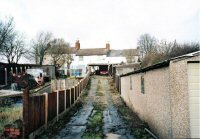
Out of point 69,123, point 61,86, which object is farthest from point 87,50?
point 69,123

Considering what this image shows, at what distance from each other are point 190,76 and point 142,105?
7511 millimetres

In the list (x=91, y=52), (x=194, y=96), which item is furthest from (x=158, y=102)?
(x=91, y=52)

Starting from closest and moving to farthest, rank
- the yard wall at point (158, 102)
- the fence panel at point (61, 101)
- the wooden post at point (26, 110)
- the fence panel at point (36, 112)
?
the yard wall at point (158, 102)
the wooden post at point (26, 110)
the fence panel at point (36, 112)
the fence panel at point (61, 101)

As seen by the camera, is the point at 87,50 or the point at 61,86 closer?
the point at 61,86

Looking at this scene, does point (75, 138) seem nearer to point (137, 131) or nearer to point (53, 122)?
point (137, 131)

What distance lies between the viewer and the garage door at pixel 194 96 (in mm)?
8063

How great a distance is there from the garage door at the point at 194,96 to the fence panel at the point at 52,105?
752cm

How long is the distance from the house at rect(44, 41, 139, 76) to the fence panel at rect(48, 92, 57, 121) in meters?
60.9

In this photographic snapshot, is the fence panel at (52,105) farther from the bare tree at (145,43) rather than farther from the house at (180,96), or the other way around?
the bare tree at (145,43)

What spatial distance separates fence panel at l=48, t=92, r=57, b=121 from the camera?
46.4ft

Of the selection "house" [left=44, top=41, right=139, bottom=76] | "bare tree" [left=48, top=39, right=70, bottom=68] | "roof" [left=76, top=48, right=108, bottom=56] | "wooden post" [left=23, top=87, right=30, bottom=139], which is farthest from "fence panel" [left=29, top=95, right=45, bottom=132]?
"roof" [left=76, top=48, right=108, bottom=56]

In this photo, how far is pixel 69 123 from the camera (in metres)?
15.6

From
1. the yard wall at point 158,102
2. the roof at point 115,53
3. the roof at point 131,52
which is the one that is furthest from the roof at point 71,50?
the yard wall at point 158,102

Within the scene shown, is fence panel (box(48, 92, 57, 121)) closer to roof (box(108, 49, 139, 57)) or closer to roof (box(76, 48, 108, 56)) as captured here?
roof (box(108, 49, 139, 57))
